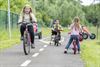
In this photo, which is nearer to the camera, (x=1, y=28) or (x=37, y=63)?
(x=37, y=63)

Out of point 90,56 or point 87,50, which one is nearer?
point 90,56

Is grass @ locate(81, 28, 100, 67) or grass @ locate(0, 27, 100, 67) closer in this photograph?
grass @ locate(81, 28, 100, 67)

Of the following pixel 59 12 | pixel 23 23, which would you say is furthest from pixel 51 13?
pixel 23 23

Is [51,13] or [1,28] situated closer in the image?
[1,28]

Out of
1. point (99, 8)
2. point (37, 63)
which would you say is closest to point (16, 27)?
point (99, 8)

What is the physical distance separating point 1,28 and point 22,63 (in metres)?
22.9

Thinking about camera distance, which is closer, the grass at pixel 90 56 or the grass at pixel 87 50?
the grass at pixel 90 56

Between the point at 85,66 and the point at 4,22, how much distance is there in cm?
2556

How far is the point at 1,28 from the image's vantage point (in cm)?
3628

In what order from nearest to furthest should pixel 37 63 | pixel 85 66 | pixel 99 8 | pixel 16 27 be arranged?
pixel 85 66 → pixel 37 63 → pixel 16 27 → pixel 99 8

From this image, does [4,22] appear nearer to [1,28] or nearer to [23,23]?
[1,28]

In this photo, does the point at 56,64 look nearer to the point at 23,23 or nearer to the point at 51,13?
the point at 23,23

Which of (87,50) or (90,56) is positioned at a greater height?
(90,56)

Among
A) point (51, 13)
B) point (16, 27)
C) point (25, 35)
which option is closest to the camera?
point (25, 35)
